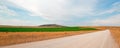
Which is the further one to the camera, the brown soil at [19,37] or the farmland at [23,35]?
the farmland at [23,35]

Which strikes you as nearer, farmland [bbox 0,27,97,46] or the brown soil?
the brown soil

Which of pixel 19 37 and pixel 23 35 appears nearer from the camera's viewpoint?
pixel 19 37

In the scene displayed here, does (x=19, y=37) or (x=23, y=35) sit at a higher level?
(x=23, y=35)
